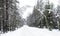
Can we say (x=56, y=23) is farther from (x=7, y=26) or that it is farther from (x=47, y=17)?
(x=7, y=26)

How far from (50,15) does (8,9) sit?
42.2ft

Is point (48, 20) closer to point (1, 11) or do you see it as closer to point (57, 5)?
point (1, 11)

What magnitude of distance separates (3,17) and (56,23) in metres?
17.0

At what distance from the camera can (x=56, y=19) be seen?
3547 centimetres

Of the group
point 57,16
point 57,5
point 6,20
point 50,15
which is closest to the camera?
point 6,20

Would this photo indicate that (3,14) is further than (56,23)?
No

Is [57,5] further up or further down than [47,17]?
further up

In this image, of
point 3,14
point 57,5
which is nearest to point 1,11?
point 3,14

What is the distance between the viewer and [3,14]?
23234 mm

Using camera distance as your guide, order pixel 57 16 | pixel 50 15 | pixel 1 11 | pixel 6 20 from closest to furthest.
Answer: pixel 1 11
pixel 6 20
pixel 50 15
pixel 57 16

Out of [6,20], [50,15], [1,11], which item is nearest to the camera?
[1,11]

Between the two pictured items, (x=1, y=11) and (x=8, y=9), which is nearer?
(x=1, y=11)

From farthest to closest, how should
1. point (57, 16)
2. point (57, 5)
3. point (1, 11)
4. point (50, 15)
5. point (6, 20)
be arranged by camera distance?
point (57, 5) → point (57, 16) → point (50, 15) → point (6, 20) → point (1, 11)

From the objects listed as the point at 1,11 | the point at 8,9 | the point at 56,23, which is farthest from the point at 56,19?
the point at 1,11
